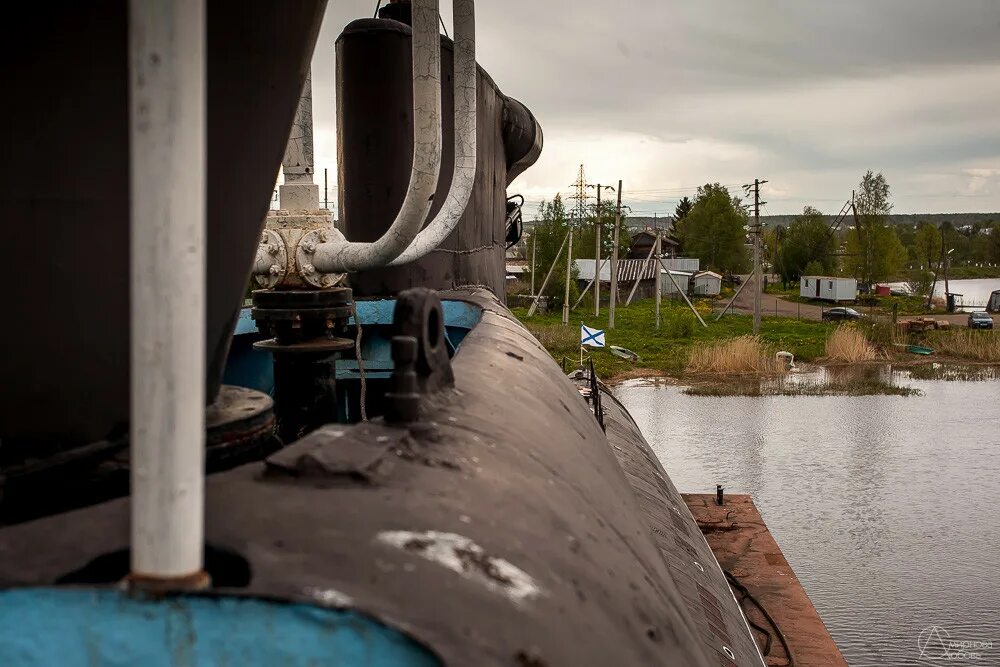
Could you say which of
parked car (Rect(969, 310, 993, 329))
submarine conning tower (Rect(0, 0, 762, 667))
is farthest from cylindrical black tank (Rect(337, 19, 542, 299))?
parked car (Rect(969, 310, 993, 329))

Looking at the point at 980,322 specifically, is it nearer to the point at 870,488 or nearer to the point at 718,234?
the point at 870,488

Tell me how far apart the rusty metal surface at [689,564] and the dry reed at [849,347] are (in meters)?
20.6

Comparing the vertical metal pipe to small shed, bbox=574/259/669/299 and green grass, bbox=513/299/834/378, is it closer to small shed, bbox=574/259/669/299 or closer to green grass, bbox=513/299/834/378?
green grass, bbox=513/299/834/378

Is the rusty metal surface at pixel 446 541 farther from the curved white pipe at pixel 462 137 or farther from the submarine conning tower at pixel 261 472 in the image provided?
the curved white pipe at pixel 462 137

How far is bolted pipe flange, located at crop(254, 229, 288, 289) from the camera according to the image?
3633 mm

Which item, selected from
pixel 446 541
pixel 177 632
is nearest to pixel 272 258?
pixel 446 541

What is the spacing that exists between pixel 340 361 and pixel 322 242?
6.02 feet

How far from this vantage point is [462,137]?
2982mm

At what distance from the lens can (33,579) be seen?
1.08 m

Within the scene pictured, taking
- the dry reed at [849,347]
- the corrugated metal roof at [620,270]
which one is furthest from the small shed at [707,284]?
the dry reed at [849,347]

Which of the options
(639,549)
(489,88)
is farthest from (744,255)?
(639,549)

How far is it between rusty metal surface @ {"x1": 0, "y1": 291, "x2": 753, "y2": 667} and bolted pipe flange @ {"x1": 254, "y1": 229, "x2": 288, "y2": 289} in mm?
1625

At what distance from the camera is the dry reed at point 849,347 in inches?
995

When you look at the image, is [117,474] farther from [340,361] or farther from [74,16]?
[340,361]
